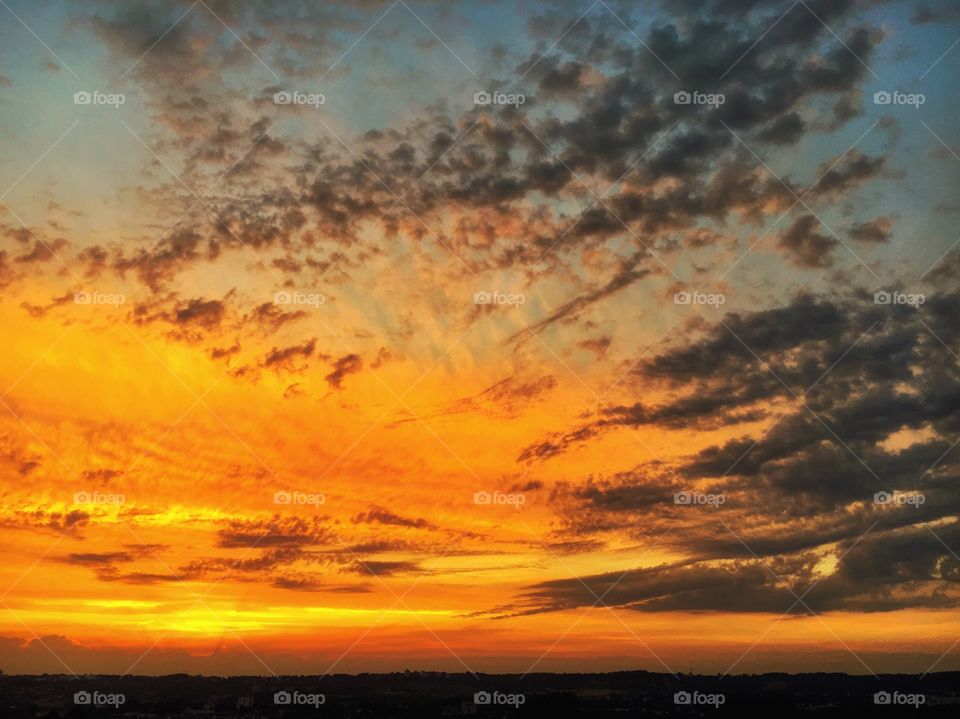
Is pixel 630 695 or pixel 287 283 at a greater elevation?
pixel 287 283

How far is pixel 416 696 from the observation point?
43.2 metres

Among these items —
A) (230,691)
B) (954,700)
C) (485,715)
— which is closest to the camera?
(485,715)

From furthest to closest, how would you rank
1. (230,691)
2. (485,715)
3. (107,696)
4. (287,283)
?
(230,691), (485,715), (107,696), (287,283)

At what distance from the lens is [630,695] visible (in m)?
43.5

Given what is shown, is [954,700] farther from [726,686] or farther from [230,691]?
[230,691]

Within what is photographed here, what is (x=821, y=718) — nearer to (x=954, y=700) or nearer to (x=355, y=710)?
(x=954, y=700)

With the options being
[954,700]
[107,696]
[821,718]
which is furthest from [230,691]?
[954,700]

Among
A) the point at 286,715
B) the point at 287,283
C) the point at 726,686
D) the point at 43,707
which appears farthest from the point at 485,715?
the point at 287,283

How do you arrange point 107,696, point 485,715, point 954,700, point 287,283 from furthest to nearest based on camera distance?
point 954,700 → point 485,715 → point 107,696 → point 287,283

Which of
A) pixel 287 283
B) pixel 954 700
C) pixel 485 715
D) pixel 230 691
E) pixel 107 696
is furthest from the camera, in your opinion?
pixel 230 691

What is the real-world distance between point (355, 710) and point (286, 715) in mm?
3339

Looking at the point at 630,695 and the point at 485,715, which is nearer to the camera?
the point at 485,715

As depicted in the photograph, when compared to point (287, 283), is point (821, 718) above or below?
below

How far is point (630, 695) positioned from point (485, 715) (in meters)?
7.64
